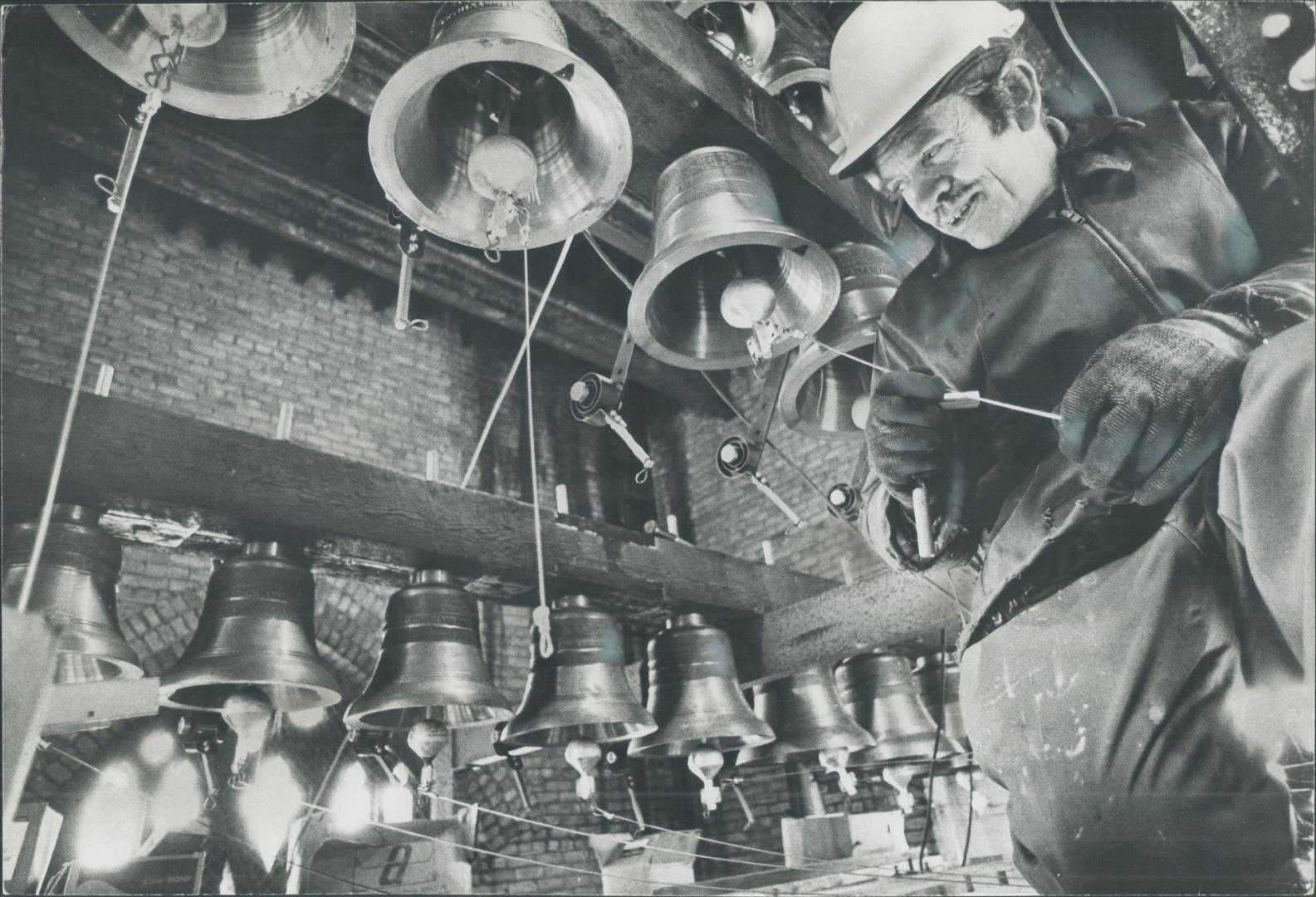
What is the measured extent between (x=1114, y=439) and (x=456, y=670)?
1.64 meters

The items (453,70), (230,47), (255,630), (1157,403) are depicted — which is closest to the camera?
(1157,403)

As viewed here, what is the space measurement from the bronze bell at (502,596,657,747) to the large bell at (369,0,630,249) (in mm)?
1111

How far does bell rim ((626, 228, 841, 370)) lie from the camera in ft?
6.37

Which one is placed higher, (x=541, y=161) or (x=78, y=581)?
(x=541, y=161)

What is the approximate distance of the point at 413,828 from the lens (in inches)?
157

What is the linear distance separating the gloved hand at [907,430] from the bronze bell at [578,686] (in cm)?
100

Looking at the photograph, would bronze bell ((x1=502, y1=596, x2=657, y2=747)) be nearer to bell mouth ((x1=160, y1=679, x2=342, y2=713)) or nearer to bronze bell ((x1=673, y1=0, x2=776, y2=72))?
bell mouth ((x1=160, y1=679, x2=342, y2=713))

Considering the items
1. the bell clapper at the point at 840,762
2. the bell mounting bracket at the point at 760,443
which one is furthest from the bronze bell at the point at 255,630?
the bell clapper at the point at 840,762

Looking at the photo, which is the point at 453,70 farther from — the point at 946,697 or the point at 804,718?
the point at 946,697

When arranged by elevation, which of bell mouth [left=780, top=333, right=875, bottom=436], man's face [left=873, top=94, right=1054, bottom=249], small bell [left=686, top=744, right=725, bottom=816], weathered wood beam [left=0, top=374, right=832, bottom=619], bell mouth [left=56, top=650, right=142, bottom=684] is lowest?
small bell [left=686, top=744, right=725, bottom=816]

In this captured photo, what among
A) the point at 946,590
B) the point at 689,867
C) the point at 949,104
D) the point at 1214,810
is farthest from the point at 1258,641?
the point at 689,867

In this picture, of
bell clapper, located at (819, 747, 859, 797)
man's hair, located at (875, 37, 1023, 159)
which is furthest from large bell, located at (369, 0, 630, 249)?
bell clapper, located at (819, 747, 859, 797)

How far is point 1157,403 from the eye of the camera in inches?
51.0

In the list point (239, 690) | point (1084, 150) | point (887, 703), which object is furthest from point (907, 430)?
point (239, 690)
